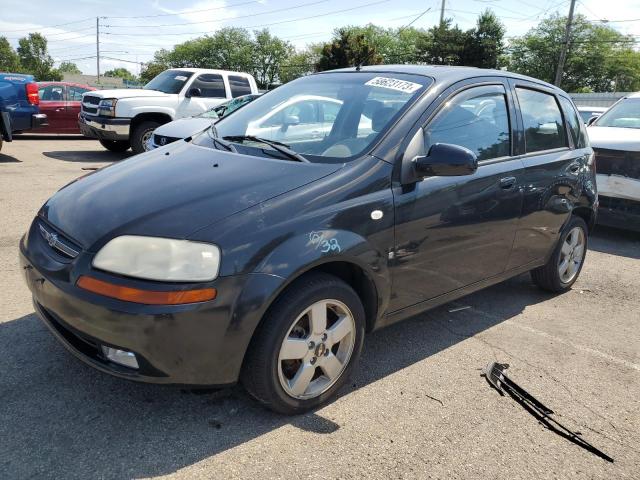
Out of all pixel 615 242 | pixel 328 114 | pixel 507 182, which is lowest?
pixel 615 242

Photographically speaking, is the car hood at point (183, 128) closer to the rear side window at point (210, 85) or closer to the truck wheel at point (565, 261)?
the rear side window at point (210, 85)

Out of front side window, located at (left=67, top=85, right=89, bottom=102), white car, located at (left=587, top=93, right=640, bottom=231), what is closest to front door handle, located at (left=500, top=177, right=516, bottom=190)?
white car, located at (left=587, top=93, right=640, bottom=231)

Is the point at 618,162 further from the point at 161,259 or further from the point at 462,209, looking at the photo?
the point at 161,259

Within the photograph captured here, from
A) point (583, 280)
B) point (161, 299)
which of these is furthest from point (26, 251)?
point (583, 280)

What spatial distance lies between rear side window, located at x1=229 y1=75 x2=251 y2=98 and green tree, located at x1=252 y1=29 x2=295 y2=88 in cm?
9809

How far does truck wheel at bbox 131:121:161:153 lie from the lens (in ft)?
35.9

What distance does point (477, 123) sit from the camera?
3.51 m

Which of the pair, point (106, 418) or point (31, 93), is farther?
point (31, 93)

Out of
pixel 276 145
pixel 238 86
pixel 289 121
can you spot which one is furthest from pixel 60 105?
pixel 276 145

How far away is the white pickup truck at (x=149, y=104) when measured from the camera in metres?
10.8

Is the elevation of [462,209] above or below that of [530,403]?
above

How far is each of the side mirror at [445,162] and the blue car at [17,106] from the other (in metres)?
9.08

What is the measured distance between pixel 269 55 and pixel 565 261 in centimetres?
11056

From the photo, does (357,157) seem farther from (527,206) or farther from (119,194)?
(527,206)
